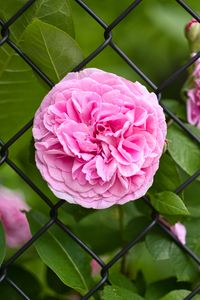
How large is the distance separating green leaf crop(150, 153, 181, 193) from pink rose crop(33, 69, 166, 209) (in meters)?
0.10

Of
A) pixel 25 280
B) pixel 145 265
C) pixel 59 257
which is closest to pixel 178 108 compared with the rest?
pixel 59 257

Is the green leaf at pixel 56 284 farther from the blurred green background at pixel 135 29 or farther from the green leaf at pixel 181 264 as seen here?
the blurred green background at pixel 135 29

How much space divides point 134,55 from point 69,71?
166 centimetres

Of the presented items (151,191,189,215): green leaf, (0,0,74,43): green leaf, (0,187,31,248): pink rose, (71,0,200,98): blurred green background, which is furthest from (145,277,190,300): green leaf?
(71,0,200,98): blurred green background

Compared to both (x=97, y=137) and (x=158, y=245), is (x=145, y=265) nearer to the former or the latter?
(x=158, y=245)

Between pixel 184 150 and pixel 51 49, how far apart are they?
24cm

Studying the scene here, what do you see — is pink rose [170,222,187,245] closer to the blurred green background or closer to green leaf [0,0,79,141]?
green leaf [0,0,79,141]

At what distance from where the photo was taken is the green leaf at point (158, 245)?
1244 mm

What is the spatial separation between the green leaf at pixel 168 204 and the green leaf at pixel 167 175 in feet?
0.06

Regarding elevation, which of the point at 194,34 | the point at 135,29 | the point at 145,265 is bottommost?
the point at 145,265

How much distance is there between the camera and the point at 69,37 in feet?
3.61

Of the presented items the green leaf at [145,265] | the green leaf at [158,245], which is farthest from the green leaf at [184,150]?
the green leaf at [145,265]

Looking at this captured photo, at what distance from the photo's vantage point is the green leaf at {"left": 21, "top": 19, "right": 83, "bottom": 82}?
1084mm

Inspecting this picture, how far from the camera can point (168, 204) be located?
115cm
